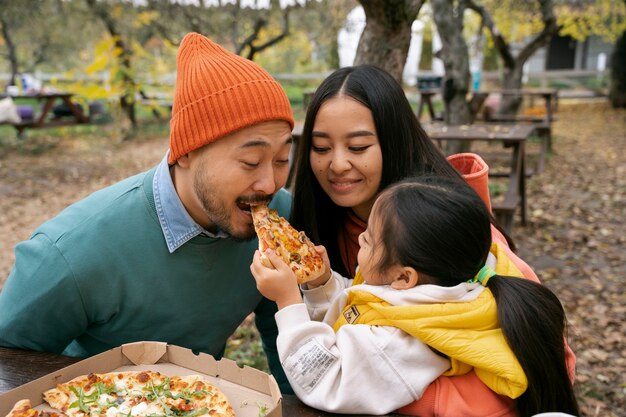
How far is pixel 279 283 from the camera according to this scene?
1936 millimetres

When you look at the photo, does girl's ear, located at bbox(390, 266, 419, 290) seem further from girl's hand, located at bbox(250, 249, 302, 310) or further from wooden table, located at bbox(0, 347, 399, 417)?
wooden table, located at bbox(0, 347, 399, 417)

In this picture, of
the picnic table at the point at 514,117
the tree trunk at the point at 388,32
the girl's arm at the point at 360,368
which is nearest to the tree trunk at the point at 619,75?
the picnic table at the point at 514,117

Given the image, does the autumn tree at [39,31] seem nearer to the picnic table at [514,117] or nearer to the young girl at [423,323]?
the picnic table at [514,117]

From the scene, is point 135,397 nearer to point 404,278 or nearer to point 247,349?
point 404,278

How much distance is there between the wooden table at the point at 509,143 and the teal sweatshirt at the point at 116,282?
4.63 metres

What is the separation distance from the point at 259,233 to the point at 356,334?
0.64m

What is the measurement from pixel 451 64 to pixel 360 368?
8.38 m

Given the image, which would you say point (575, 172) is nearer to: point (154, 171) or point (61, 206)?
point (61, 206)

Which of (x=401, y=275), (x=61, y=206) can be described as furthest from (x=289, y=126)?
(x=61, y=206)

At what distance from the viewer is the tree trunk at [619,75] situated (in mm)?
19812

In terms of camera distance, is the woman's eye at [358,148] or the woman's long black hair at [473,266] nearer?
the woman's long black hair at [473,266]

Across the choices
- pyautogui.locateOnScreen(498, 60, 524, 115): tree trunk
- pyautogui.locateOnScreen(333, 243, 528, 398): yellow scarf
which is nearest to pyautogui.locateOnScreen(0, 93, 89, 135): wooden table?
pyautogui.locateOnScreen(498, 60, 524, 115): tree trunk

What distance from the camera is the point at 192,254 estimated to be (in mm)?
2340

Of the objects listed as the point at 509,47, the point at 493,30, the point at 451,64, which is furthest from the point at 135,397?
the point at 509,47
